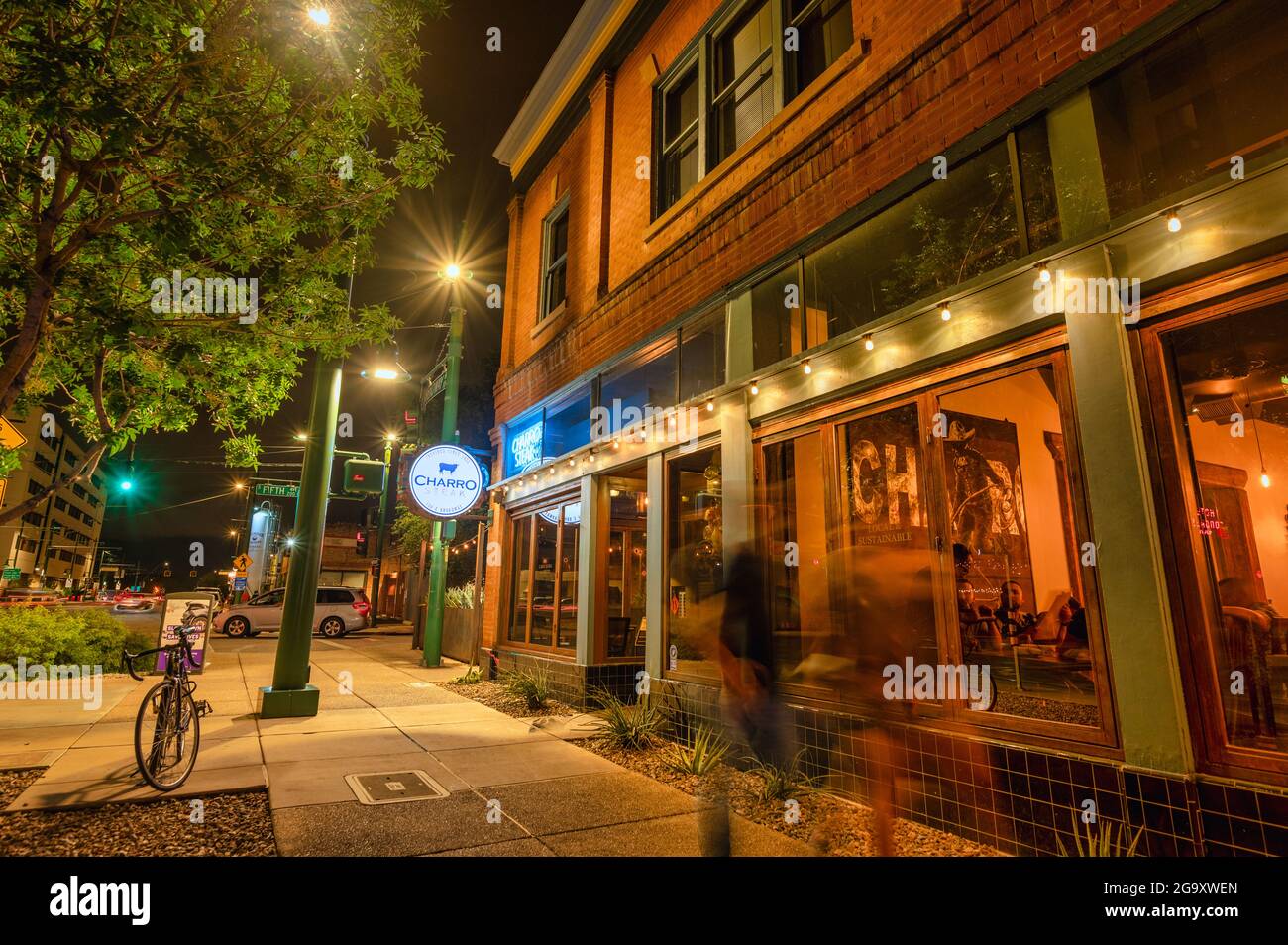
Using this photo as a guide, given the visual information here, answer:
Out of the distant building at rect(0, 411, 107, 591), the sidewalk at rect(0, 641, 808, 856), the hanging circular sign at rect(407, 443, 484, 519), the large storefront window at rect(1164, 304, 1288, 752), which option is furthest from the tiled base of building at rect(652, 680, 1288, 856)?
the distant building at rect(0, 411, 107, 591)

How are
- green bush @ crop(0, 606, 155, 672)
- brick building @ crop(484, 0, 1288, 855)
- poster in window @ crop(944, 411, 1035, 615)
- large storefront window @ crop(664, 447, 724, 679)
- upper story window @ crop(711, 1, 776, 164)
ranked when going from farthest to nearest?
green bush @ crop(0, 606, 155, 672), upper story window @ crop(711, 1, 776, 164), large storefront window @ crop(664, 447, 724, 679), poster in window @ crop(944, 411, 1035, 615), brick building @ crop(484, 0, 1288, 855)

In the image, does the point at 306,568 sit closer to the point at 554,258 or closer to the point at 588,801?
the point at 588,801

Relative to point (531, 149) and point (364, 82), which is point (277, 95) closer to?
point (364, 82)

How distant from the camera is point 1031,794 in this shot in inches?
156

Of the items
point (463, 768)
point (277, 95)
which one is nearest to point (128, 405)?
point (277, 95)

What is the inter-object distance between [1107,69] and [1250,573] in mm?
3656

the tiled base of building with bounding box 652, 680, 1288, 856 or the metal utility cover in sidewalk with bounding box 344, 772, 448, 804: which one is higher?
the tiled base of building with bounding box 652, 680, 1288, 856

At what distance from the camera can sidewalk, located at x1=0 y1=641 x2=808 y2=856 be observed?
4.12m

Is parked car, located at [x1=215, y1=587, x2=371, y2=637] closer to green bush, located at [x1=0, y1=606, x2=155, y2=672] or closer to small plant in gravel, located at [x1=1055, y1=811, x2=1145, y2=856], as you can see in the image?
green bush, located at [x1=0, y1=606, x2=155, y2=672]

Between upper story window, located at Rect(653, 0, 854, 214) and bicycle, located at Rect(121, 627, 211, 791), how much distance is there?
8045 mm

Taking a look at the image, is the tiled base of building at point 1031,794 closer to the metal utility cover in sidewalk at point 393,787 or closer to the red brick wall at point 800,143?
the metal utility cover in sidewalk at point 393,787

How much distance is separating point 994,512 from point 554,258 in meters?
9.29

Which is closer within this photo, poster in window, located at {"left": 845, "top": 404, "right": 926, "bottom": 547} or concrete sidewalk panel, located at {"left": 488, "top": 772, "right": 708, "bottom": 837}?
concrete sidewalk panel, located at {"left": 488, "top": 772, "right": 708, "bottom": 837}

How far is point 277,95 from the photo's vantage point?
20.7ft
